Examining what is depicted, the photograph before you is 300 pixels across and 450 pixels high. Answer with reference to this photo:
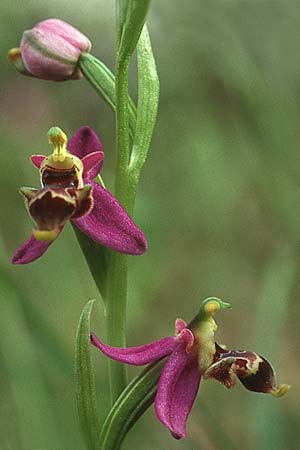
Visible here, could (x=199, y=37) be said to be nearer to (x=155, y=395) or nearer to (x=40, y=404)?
(x=40, y=404)

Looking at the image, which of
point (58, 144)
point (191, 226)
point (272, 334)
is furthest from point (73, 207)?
point (191, 226)

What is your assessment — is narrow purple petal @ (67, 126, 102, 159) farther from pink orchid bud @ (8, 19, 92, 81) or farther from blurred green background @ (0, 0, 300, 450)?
blurred green background @ (0, 0, 300, 450)

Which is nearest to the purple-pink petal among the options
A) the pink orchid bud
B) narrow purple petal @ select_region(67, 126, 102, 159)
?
the pink orchid bud

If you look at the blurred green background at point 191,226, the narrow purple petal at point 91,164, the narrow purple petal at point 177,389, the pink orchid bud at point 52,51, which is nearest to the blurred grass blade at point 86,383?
the narrow purple petal at point 177,389

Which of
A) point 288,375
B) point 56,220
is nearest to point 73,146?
point 56,220

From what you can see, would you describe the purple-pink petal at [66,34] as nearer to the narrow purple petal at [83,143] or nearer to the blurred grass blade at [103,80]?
the blurred grass blade at [103,80]
